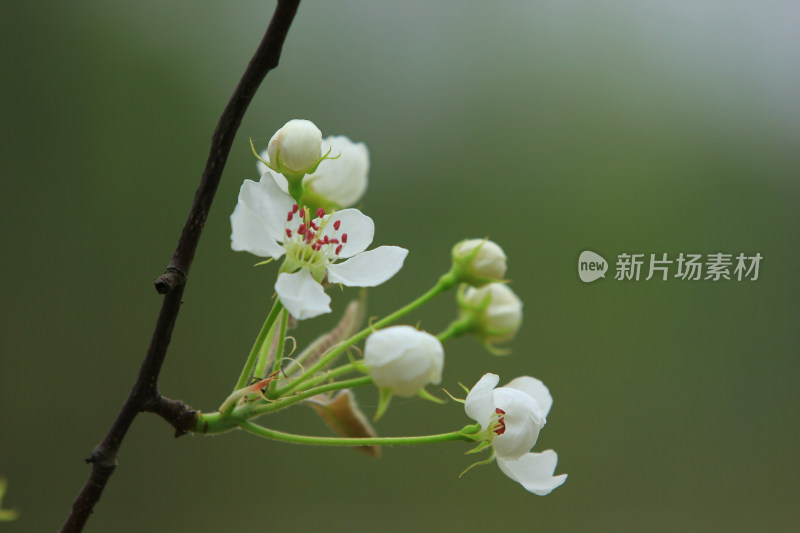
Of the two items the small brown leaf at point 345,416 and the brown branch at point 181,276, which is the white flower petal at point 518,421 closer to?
the small brown leaf at point 345,416

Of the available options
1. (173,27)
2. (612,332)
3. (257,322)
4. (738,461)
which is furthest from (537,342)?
(173,27)

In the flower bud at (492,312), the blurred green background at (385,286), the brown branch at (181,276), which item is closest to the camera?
the brown branch at (181,276)

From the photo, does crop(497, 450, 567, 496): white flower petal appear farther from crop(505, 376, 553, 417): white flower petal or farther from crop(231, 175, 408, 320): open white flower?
crop(231, 175, 408, 320): open white flower

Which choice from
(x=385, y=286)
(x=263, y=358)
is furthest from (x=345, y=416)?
(x=385, y=286)

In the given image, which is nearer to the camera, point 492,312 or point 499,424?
point 499,424

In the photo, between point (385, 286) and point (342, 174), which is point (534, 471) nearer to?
point (342, 174)

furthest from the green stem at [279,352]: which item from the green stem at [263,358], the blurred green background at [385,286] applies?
the blurred green background at [385,286]

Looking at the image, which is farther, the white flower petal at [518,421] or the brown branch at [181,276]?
the white flower petal at [518,421]
